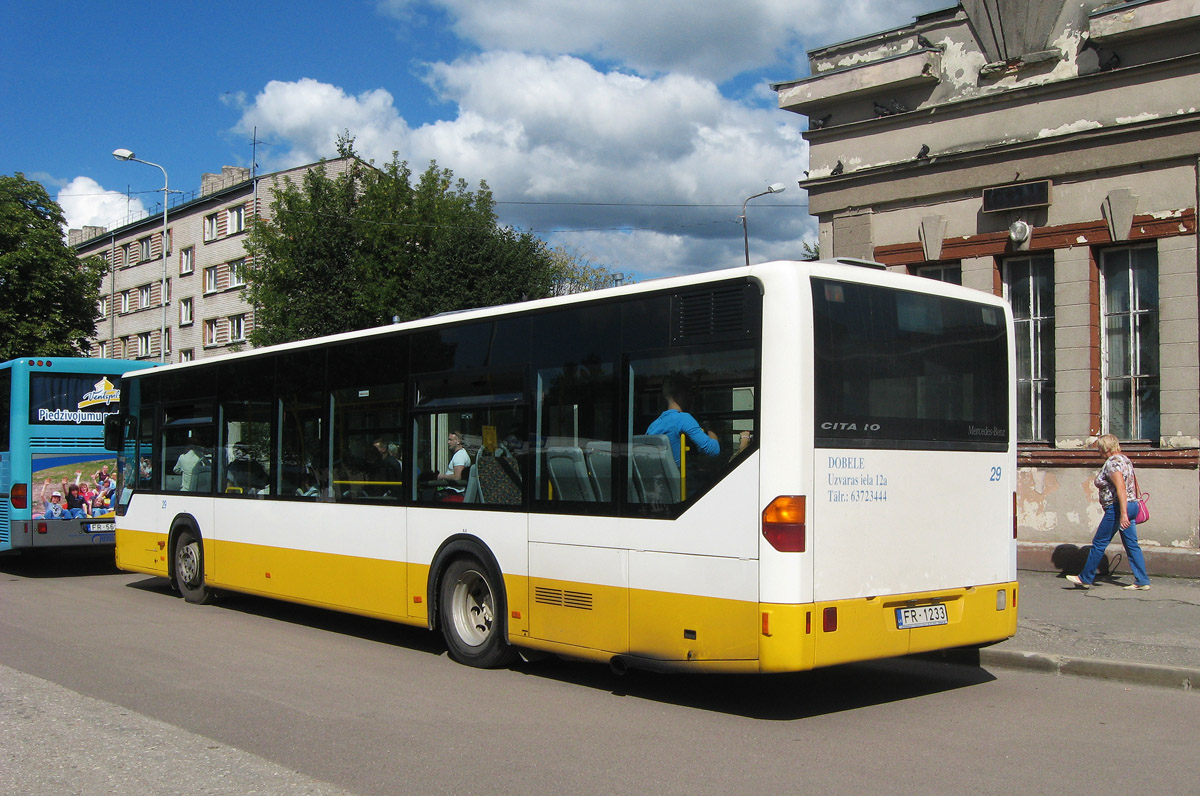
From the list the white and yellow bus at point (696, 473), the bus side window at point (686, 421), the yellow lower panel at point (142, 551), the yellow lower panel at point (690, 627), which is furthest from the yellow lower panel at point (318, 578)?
the bus side window at point (686, 421)

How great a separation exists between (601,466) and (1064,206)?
8.96m

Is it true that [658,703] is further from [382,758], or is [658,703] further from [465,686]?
[382,758]

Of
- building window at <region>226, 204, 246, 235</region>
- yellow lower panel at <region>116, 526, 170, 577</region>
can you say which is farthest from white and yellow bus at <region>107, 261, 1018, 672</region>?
building window at <region>226, 204, 246, 235</region>

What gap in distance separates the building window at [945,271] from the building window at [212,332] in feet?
153

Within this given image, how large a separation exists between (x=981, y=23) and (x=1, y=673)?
44.3 ft

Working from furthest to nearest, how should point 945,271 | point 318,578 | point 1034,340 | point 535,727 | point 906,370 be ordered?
point 945,271 < point 1034,340 < point 318,578 < point 906,370 < point 535,727

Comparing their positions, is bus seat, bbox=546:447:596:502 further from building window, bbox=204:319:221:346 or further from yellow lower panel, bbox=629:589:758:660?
building window, bbox=204:319:221:346

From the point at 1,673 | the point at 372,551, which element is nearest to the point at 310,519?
the point at 372,551

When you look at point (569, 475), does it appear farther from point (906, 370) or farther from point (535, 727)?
point (906, 370)

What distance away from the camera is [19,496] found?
1511 cm

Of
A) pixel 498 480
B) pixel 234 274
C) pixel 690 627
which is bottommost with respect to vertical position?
pixel 690 627

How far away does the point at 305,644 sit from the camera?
9.89 m

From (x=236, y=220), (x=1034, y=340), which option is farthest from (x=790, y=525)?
(x=236, y=220)

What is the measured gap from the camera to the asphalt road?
17.6 ft
